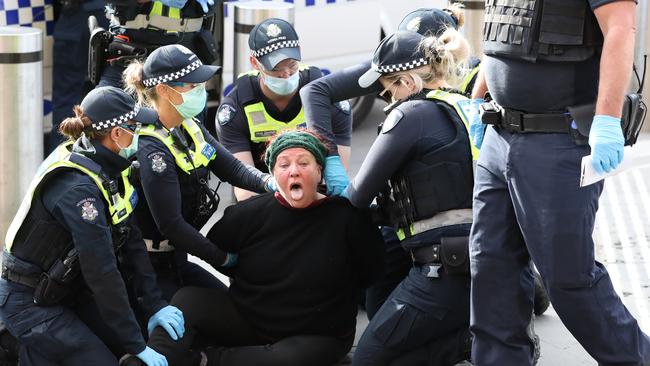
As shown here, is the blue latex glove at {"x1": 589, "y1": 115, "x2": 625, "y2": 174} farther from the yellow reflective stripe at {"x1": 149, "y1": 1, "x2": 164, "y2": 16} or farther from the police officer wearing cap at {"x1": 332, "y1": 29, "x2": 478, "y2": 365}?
the yellow reflective stripe at {"x1": 149, "y1": 1, "x2": 164, "y2": 16}

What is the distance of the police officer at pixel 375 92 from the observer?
500 cm

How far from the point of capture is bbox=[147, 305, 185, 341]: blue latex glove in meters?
4.58

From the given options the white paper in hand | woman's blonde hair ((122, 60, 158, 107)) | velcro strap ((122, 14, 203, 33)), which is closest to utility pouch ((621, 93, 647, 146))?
the white paper in hand

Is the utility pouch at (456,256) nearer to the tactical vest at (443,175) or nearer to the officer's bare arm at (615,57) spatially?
the tactical vest at (443,175)

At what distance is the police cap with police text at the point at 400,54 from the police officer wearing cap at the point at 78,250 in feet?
2.98

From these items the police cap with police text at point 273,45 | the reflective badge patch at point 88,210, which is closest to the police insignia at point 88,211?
the reflective badge patch at point 88,210

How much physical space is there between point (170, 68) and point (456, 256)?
1354 mm

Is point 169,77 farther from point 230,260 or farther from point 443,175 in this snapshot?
point 443,175

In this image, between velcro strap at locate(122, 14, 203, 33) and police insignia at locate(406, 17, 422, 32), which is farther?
velcro strap at locate(122, 14, 203, 33)

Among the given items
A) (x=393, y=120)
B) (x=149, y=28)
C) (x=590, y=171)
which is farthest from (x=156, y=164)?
(x=149, y=28)

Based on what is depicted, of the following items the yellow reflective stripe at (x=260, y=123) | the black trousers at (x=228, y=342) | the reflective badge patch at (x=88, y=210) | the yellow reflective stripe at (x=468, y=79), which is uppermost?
the yellow reflective stripe at (x=468, y=79)

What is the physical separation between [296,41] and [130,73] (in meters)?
1.00

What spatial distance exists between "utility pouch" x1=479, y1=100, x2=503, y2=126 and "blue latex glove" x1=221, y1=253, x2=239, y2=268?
4.22 feet

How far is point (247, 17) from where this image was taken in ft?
23.9
